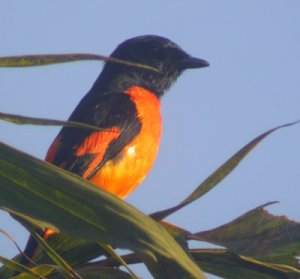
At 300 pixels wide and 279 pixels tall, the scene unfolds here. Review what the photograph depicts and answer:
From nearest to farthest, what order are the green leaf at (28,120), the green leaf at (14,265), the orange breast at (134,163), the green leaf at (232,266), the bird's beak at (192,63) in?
the green leaf at (28,120) < the green leaf at (14,265) < the green leaf at (232,266) < the orange breast at (134,163) < the bird's beak at (192,63)

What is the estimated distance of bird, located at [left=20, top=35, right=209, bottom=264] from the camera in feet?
16.7

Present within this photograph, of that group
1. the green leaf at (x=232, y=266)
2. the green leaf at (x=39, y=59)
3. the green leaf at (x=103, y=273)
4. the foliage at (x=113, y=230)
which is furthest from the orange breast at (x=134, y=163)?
the green leaf at (x=39, y=59)

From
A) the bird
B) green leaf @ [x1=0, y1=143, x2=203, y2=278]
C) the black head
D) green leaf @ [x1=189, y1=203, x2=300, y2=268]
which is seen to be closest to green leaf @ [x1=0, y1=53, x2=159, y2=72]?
green leaf @ [x1=0, y1=143, x2=203, y2=278]

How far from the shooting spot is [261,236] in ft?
7.14

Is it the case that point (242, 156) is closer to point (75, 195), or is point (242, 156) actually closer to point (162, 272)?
point (162, 272)

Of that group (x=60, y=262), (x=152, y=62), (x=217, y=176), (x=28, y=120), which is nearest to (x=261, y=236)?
(x=217, y=176)

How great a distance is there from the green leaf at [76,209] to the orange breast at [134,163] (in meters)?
3.48

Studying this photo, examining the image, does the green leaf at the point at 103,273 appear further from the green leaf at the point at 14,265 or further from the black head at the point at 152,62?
the black head at the point at 152,62

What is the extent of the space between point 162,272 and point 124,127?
3.67 meters

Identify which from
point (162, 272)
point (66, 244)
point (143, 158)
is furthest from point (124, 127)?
point (162, 272)

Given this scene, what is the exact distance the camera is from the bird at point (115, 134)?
509cm

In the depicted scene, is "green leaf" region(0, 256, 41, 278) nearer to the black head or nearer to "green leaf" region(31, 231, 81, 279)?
"green leaf" region(31, 231, 81, 279)

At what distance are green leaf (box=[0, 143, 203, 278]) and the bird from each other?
3146 millimetres

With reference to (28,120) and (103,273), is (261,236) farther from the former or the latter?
(28,120)
